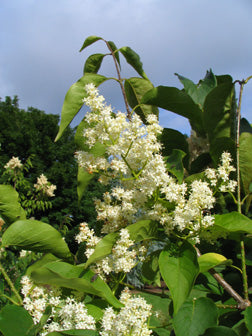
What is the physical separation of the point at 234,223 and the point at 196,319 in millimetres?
239

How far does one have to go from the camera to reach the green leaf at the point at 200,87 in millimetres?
1095

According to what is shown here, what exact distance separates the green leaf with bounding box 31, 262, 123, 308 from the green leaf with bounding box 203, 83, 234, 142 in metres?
0.57

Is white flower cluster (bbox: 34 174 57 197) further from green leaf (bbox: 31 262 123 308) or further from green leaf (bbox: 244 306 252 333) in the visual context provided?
green leaf (bbox: 244 306 252 333)

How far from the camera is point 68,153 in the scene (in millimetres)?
16094

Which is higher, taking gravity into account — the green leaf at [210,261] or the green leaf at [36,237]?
the green leaf at [210,261]

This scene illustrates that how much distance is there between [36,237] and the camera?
779 millimetres

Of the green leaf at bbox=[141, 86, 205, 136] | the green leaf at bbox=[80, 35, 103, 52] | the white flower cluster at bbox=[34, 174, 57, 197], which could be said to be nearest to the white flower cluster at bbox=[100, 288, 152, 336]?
the green leaf at bbox=[141, 86, 205, 136]

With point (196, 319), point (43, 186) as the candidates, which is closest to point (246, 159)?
point (196, 319)

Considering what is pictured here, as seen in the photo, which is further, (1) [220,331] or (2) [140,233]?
(2) [140,233]

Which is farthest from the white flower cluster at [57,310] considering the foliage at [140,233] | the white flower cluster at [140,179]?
the white flower cluster at [140,179]

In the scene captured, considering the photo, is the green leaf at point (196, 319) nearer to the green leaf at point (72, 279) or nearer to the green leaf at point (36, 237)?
the green leaf at point (72, 279)

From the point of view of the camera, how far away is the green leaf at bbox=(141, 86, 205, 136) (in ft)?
2.76

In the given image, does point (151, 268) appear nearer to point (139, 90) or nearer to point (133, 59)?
point (139, 90)

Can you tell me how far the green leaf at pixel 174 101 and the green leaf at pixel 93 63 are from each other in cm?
29
